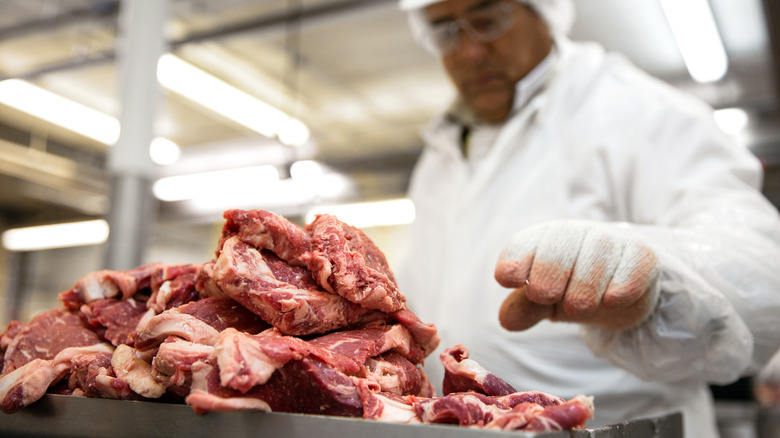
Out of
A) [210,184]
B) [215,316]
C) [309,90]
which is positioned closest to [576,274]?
[215,316]

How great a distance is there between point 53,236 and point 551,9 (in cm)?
1151

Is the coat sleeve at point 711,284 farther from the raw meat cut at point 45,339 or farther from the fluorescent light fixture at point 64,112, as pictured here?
the fluorescent light fixture at point 64,112

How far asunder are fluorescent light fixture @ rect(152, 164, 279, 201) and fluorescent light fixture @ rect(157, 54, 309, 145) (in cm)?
119

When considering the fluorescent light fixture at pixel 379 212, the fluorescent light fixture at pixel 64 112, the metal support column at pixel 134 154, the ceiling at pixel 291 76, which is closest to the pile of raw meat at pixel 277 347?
the metal support column at pixel 134 154

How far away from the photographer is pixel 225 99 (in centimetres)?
687

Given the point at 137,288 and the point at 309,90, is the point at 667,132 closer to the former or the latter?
the point at 137,288

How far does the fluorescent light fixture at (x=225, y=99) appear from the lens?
19.3 feet

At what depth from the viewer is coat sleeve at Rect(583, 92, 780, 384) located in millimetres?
1589

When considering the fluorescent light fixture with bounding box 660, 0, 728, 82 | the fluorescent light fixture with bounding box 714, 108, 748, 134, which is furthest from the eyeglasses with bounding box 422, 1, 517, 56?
the fluorescent light fixture with bounding box 714, 108, 748, 134

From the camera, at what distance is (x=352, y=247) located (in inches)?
50.6

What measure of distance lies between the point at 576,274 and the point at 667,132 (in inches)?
43.9

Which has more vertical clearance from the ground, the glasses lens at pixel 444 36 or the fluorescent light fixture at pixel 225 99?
the fluorescent light fixture at pixel 225 99

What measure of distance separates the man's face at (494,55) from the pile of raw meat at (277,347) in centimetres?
142

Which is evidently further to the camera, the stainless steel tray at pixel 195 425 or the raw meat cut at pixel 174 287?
the raw meat cut at pixel 174 287
